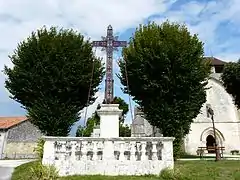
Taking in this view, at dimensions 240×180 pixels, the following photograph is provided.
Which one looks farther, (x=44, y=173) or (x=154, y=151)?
(x=154, y=151)

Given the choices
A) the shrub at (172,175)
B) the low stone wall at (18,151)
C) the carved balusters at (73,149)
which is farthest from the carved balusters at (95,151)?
the low stone wall at (18,151)

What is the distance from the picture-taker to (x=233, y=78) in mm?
23141

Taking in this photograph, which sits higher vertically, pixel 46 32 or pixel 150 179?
pixel 46 32

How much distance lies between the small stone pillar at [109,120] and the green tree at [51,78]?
19.9ft

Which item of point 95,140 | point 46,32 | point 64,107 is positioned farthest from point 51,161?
point 46,32

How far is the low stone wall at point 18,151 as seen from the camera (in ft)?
118

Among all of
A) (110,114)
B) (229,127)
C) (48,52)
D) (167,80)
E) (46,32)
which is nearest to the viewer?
(110,114)

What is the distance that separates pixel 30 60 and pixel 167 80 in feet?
30.7

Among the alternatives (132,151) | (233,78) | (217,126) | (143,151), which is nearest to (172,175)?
(143,151)

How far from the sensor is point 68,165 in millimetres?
11719

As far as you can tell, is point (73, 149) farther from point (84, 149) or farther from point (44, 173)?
point (44, 173)

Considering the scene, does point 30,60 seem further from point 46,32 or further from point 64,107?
point 64,107

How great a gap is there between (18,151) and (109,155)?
1148 inches

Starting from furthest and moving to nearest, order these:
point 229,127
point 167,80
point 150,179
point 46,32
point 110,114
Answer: point 229,127
point 46,32
point 167,80
point 110,114
point 150,179
